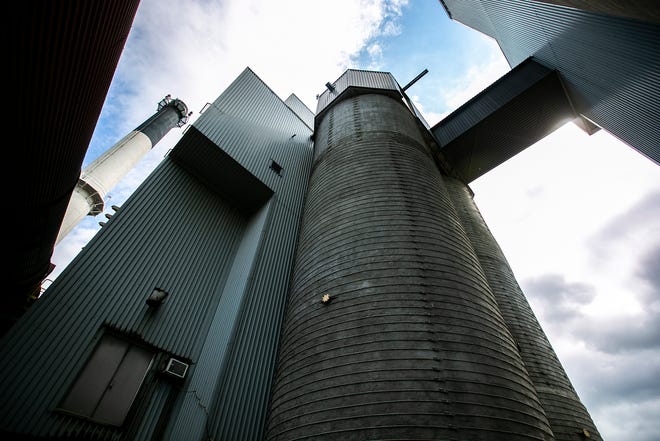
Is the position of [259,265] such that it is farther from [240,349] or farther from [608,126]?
[608,126]

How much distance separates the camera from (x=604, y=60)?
10.1 metres

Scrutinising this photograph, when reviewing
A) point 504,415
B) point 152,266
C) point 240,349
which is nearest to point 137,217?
point 152,266

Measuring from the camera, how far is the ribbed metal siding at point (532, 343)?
8492 millimetres

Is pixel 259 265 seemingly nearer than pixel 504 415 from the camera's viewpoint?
No

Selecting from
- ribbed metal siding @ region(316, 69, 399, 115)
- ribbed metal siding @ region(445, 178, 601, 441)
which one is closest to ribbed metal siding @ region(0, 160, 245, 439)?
ribbed metal siding @ region(316, 69, 399, 115)

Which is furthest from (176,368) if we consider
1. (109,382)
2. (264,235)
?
(264,235)

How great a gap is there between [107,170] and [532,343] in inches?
1061

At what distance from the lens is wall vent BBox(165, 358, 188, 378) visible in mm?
7709

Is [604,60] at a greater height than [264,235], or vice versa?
[604,60]

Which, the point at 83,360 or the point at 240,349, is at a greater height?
the point at 240,349

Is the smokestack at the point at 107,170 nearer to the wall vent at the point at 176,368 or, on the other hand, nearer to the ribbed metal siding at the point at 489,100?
the wall vent at the point at 176,368

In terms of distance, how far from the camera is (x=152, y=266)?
→ 876 centimetres

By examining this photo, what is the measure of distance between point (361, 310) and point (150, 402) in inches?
237

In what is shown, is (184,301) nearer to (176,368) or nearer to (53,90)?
(176,368)
